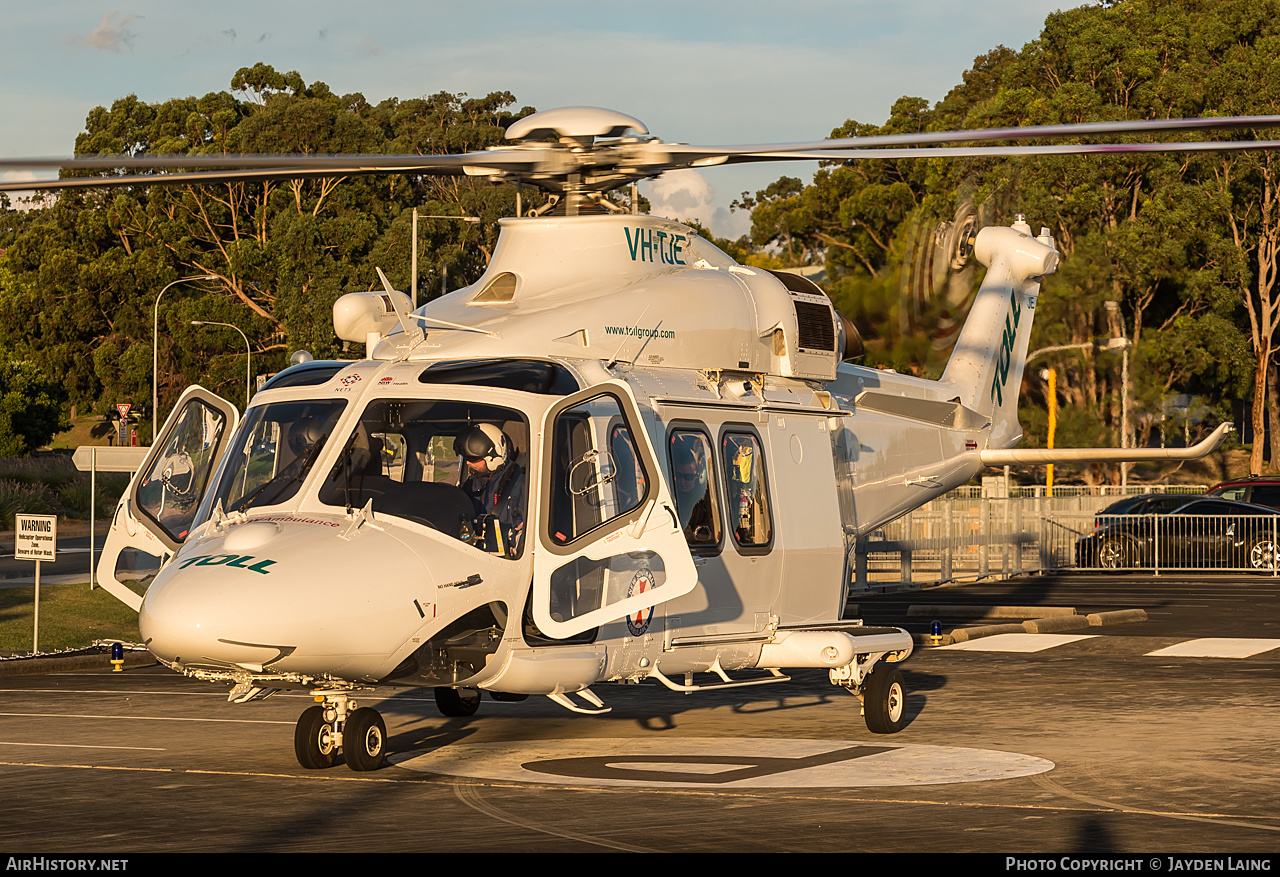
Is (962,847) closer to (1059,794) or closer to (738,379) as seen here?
(1059,794)

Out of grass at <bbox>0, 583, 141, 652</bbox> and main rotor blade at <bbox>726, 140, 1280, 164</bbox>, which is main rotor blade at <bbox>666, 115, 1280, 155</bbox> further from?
grass at <bbox>0, 583, 141, 652</bbox>

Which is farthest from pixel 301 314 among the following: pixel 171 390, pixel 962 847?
pixel 962 847

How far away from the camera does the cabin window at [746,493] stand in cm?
1230

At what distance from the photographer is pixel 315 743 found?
35.0ft

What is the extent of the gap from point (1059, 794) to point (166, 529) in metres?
6.55

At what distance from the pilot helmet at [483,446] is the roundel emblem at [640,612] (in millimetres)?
1258

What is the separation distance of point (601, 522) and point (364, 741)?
7.20 feet

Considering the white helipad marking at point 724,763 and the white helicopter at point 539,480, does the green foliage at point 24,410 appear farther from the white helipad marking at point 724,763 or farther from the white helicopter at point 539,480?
the white helipad marking at point 724,763

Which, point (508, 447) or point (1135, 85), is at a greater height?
point (1135, 85)

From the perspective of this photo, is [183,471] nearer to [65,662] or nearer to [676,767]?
[676,767]

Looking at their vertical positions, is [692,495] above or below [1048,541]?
above

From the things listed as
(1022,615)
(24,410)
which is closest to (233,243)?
(24,410)

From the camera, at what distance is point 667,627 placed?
11.5m

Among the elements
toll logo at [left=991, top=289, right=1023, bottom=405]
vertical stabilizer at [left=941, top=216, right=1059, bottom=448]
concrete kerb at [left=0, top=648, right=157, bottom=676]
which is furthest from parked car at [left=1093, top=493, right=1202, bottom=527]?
concrete kerb at [left=0, top=648, right=157, bottom=676]
